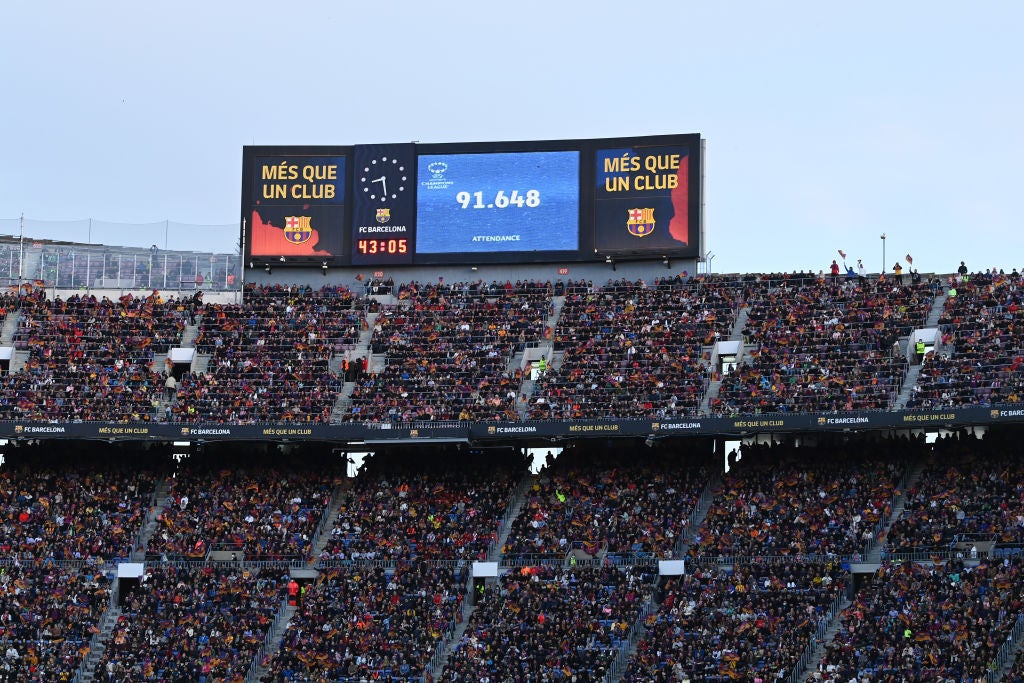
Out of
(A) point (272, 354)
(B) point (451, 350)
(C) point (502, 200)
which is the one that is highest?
(C) point (502, 200)

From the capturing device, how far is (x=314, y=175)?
72312 millimetres

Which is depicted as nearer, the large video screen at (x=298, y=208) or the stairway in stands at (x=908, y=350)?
the stairway in stands at (x=908, y=350)

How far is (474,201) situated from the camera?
7125 cm

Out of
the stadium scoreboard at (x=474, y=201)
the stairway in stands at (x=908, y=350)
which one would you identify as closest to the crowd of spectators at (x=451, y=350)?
the stadium scoreboard at (x=474, y=201)

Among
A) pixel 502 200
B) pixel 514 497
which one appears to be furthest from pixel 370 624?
pixel 502 200

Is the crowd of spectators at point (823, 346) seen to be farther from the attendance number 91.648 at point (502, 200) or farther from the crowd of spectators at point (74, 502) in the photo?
the crowd of spectators at point (74, 502)

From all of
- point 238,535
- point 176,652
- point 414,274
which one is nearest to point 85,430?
point 238,535

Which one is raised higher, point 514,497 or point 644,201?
point 644,201

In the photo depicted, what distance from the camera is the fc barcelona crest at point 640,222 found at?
70.0 metres

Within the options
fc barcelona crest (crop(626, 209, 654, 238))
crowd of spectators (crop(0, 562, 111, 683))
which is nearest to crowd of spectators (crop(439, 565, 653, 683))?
crowd of spectators (crop(0, 562, 111, 683))

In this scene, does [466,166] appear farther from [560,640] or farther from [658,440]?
[560,640]

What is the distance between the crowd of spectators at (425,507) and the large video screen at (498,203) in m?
9.97

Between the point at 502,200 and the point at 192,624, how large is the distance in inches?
882

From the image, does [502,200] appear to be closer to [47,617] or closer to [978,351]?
[978,351]
